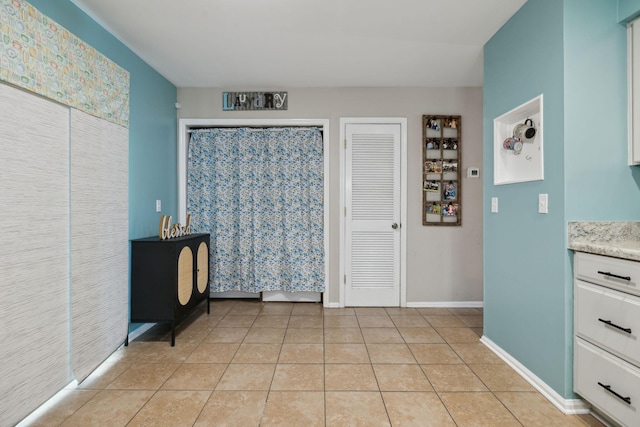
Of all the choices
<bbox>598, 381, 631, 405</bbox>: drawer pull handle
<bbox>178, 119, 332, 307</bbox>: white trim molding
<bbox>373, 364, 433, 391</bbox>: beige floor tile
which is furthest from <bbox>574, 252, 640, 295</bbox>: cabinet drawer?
<bbox>178, 119, 332, 307</bbox>: white trim molding

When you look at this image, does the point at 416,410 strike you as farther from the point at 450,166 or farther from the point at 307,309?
the point at 450,166

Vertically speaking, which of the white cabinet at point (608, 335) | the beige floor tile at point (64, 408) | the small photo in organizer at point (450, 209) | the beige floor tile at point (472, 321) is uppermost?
the small photo in organizer at point (450, 209)

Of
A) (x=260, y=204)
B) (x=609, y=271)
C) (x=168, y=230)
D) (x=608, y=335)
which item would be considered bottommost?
(x=608, y=335)

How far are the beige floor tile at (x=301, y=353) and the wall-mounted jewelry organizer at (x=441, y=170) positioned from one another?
188cm

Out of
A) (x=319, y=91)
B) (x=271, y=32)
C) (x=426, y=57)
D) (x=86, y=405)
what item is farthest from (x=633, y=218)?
(x=86, y=405)

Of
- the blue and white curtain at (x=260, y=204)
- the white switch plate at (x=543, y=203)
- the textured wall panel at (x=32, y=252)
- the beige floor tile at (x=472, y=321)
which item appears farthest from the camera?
the blue and white curtain at (x=260, y=204)

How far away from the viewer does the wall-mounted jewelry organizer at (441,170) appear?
351cm

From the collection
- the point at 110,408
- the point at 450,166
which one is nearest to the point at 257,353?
the point at 110,408

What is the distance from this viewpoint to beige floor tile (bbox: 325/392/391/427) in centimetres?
165

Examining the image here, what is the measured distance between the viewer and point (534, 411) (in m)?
1.73

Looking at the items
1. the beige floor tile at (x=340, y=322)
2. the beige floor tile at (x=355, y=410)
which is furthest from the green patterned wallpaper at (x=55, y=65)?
the beige floor tile at (x=340, y=322)

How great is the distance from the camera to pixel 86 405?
1812mm

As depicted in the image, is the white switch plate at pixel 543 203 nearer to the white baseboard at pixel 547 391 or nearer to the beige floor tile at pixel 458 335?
the white baseboard at pixel 547 391

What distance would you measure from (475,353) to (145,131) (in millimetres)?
3475
